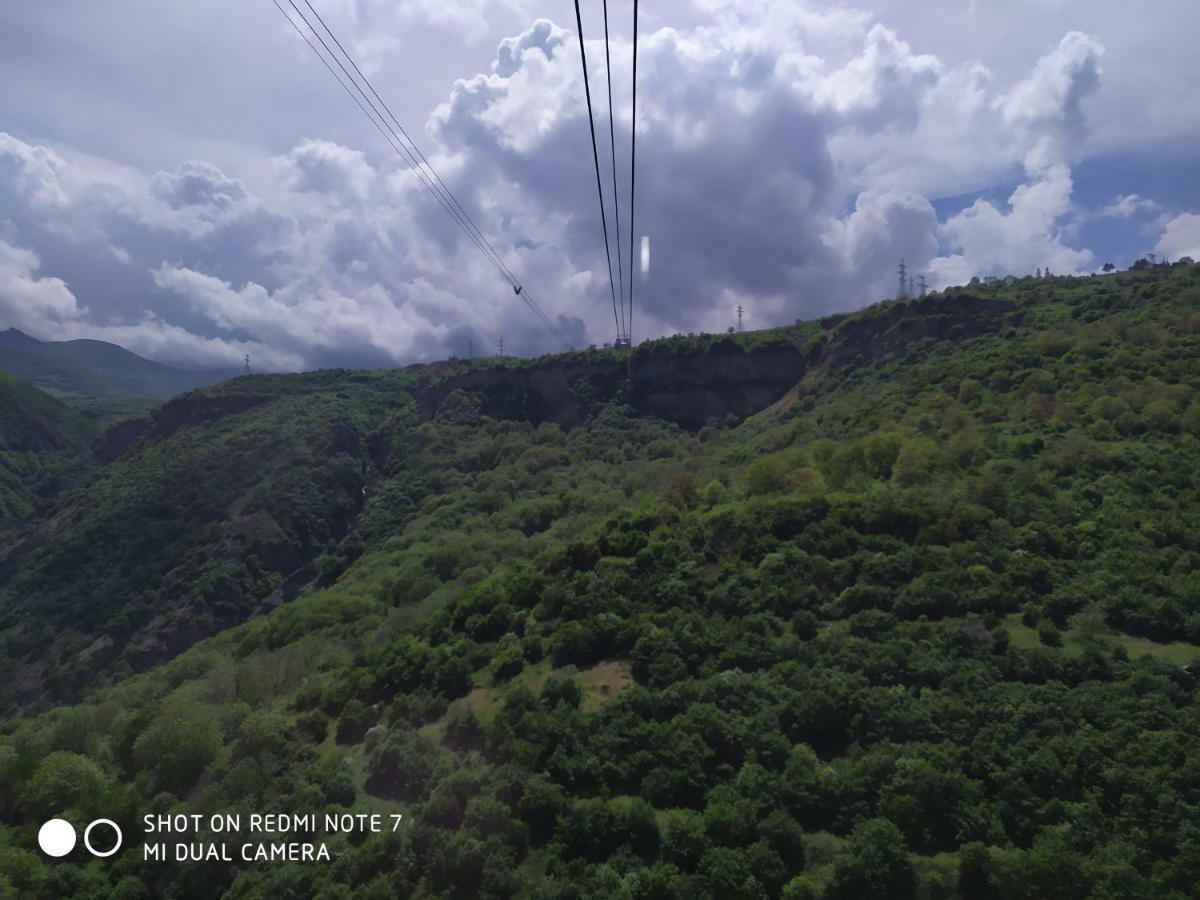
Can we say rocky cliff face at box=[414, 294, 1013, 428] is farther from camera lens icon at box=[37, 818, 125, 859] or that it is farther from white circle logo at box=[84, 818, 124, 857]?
camera lens icon at box=[37, 818, 125, 859]

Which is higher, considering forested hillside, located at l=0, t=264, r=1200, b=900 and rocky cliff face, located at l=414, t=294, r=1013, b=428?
rocky cliff face, located at l=414, t=294, r=1013, b=428

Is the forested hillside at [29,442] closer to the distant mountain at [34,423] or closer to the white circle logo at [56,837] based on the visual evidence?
the distant mountain at [34,423]

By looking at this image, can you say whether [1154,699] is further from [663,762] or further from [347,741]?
[347,741]

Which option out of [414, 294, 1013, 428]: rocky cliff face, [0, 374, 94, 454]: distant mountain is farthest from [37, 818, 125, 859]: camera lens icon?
[0, 374, 94, 454]: distant mountain

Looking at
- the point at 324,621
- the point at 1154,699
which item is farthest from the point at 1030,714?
the point at 324,621

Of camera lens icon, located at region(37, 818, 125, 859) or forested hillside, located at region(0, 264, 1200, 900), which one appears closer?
forested hillside, located at region(0, 264, 1200, 900)

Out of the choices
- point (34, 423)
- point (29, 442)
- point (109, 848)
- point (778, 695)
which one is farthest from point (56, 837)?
point (34, 423)

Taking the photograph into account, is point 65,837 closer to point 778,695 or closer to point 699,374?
point 778,695

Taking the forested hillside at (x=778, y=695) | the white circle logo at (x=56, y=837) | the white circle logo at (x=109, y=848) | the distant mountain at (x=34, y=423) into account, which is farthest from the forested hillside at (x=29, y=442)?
the white circle logo at (x=109, y=848)
